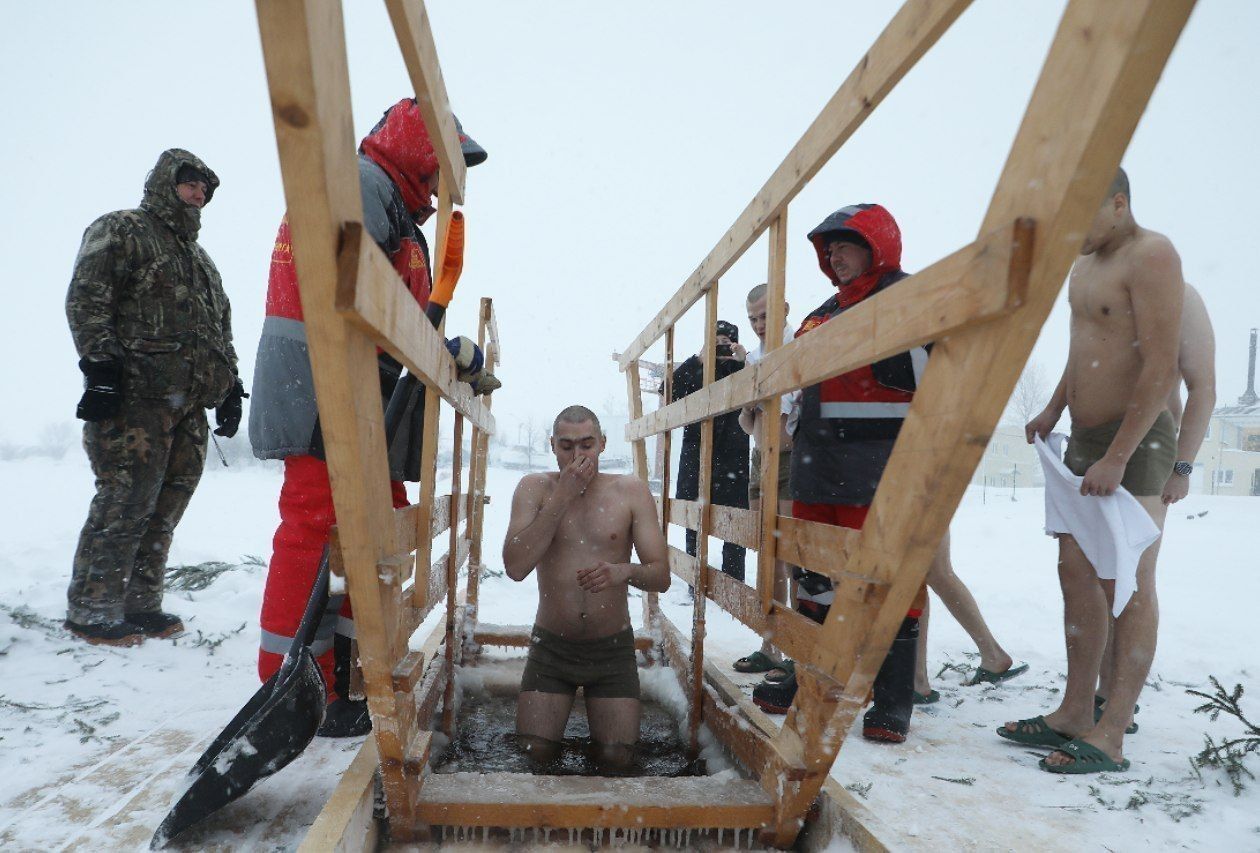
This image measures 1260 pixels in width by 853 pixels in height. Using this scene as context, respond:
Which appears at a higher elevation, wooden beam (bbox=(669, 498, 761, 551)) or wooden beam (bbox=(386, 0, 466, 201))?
wooden beam (bbox=(386, 0, 466, 201))

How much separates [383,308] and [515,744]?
7.51 feet

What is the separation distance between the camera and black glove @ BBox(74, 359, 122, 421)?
348 cm

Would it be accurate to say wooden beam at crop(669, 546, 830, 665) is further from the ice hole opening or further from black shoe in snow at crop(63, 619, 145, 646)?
black shoe in snow at crop(63, 619, 145, 646)

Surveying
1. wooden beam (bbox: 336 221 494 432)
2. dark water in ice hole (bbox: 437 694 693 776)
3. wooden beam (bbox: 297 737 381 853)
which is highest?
wooden beam (bbox: 336 221 494 432)

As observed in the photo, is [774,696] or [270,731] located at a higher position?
[270,731]

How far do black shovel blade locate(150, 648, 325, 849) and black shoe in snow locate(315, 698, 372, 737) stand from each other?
1.25 ft

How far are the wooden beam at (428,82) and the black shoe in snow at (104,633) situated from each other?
2.85 m

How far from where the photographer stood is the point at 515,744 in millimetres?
3059

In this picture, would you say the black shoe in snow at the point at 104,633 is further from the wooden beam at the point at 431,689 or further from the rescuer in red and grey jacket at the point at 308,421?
the wooden beam at the point at 431,689

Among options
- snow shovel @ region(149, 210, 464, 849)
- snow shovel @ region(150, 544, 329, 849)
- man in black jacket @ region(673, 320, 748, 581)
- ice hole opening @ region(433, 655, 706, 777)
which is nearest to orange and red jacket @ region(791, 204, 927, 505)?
ice hole opening @ region(433, 655, 706, 777)

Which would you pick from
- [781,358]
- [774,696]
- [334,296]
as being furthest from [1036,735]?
[334,296]

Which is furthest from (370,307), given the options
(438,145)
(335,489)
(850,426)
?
(850,426)

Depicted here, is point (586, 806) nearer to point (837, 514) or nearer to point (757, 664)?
point (837, 514)

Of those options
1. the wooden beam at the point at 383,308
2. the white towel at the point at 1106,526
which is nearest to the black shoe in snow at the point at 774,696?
the white towel at the point at 1106,526
